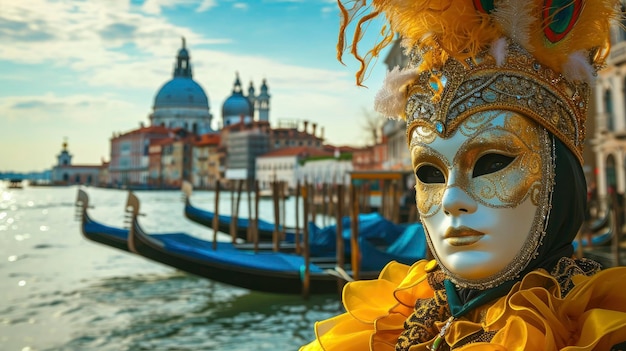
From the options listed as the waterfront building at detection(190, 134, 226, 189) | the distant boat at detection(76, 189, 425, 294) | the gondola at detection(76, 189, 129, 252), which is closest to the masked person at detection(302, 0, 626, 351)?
the distant boat at detection(76, 189, 425, 294)

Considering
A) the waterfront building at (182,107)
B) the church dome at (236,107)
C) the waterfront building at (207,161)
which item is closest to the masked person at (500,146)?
the waterfront building at (207,161)

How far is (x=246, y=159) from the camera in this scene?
5297cm

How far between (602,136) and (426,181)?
15.0m

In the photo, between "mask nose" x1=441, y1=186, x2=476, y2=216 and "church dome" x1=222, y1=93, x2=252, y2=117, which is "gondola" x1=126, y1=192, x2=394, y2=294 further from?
"church dome" x1=222, y1=93, x2=252, y2=117

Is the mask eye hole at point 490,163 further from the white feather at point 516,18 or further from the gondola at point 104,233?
the gondola at point 104,233

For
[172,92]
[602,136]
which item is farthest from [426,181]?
[172,92]

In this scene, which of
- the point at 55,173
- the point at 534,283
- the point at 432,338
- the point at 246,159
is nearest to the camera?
the point at 534,283

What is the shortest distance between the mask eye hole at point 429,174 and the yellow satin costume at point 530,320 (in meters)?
0.18

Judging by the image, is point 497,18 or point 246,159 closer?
point 497,18

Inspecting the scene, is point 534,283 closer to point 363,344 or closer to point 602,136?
point 363,344

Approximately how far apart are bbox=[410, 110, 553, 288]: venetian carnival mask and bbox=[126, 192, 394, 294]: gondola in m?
5.51

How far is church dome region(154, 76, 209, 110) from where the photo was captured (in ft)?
247

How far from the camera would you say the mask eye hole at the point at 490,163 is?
3.34ft

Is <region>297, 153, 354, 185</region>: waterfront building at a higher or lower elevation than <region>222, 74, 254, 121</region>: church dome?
lower
